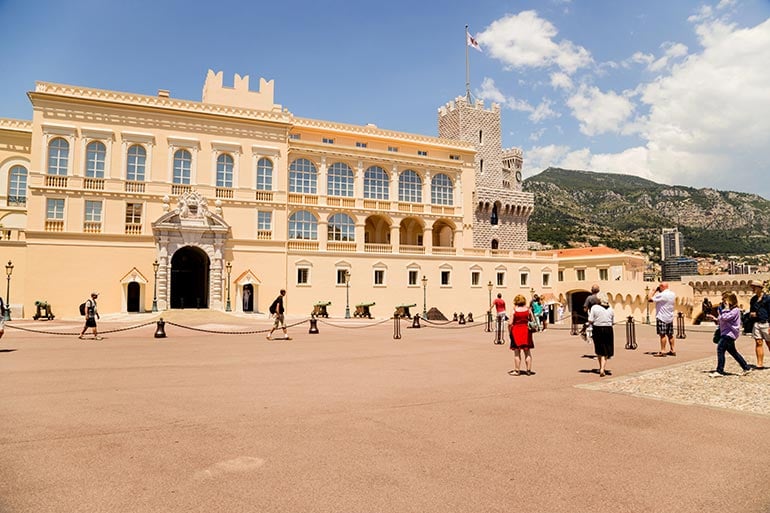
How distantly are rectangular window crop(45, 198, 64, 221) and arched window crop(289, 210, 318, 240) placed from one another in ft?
48.8

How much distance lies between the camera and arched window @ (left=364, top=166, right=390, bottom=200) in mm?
41594

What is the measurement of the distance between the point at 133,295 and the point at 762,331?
33878 millimetres

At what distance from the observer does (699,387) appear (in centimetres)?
941

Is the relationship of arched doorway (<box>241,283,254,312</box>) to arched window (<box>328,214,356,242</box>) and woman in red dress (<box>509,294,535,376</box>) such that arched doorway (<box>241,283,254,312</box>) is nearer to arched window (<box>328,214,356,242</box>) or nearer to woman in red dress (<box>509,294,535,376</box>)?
arched window (<box>328,214,356,242</box>)

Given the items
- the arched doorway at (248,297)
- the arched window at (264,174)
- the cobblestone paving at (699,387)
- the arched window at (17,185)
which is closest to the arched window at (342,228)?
the arched window at (264,174)

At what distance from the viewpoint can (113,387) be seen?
29.7ft

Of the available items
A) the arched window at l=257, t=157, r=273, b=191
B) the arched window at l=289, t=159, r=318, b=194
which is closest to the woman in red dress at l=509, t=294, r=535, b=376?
the arched window at l=257, t=157, r=273, b=191

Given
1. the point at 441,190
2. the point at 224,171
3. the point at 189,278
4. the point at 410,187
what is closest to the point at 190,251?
the point at 189,278

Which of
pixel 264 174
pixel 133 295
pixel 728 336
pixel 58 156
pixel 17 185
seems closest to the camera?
pixel 728 336

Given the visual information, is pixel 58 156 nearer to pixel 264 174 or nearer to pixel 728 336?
pixel 264 174

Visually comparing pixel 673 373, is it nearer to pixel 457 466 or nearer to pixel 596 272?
→ pixel 457 466

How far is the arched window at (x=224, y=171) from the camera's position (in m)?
36.2

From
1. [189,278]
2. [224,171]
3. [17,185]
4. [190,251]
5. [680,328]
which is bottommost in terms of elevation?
[680,328]

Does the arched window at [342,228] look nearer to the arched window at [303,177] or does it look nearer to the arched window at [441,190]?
the arched window at [303,177]
